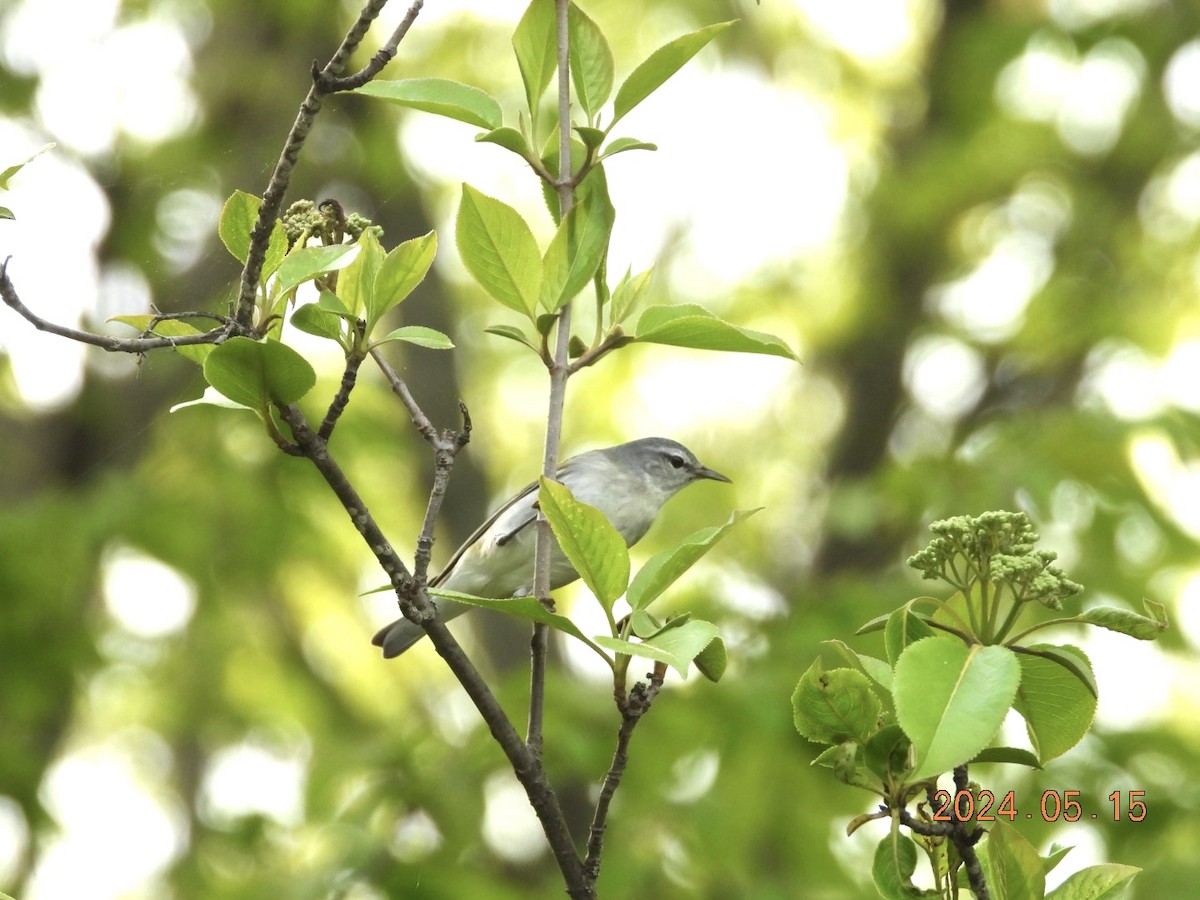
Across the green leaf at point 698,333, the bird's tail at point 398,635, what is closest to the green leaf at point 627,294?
the green leaf at point 698,333

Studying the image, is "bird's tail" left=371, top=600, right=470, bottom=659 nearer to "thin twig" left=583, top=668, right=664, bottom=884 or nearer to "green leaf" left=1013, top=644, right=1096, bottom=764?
"thin twig" left=583, top=668, right=664, bottom=884

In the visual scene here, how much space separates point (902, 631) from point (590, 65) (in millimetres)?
1070

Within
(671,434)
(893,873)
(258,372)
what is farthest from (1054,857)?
(671,434)

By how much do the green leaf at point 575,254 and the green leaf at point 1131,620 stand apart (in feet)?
2.99

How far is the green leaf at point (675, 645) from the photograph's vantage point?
158 cm

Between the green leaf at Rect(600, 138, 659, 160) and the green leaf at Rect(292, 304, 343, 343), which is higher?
the green leaf at Rect(600, 138, 659, 160)

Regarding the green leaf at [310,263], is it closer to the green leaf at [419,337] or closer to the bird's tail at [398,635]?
the green leaf at [419,337]

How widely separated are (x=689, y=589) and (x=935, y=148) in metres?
4.70

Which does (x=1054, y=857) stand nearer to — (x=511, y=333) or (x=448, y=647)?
(x=448, y=647)

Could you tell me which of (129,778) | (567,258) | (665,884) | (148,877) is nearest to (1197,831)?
(665,884)

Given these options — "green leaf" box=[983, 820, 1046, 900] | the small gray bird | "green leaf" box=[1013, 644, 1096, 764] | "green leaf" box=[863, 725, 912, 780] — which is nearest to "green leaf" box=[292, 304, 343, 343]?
"green leaf" box=[863, 725, 912, 780]

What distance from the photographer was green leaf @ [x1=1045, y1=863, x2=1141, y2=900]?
1.78 metres

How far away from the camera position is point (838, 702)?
1.73 meters

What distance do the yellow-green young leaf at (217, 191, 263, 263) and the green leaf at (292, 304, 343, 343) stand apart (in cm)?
13
